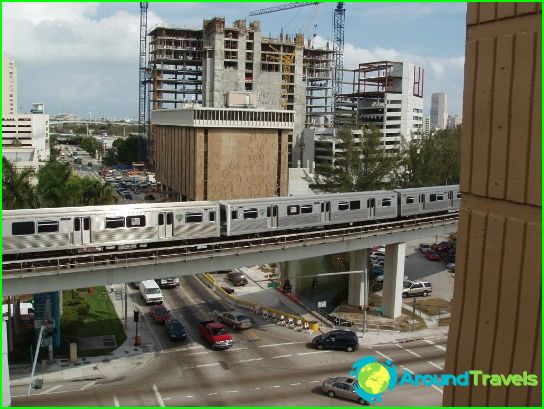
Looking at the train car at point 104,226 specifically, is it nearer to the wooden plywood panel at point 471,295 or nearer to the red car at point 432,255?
the wooden plywood panel at point 471,295

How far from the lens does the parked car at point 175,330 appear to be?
30.6 meters

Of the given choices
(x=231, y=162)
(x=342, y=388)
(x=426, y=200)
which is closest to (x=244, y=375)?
(x=342, y=388)

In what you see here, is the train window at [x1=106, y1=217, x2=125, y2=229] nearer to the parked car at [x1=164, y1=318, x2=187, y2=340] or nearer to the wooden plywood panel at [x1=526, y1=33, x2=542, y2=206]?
the parked car at [x1=164, y1=318, x2=187, y2=340]

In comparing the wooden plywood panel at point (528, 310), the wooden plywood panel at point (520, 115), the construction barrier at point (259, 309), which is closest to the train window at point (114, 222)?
the construction barrier at point (259, 309)

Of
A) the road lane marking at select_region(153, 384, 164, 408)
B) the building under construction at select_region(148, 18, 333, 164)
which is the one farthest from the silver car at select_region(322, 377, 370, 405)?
the building under construction at select_region(148, 18, 333, 164)

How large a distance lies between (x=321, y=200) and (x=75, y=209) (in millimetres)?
14127

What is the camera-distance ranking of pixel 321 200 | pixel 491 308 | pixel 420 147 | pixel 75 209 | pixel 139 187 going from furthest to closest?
pixel 139 187 → pixel 420 147 → pixel 321 200 → pixel 75 209 → pixel 491 308

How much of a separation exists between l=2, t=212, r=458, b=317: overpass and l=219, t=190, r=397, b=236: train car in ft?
2.74

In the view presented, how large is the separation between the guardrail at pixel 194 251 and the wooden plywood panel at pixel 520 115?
65.3ft

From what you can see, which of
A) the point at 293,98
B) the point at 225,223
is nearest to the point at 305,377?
the point at 225,223

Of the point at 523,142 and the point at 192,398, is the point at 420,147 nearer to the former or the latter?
the point at 192,398

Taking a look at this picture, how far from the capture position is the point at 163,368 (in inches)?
1056

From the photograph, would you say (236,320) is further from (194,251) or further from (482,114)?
(482,114)

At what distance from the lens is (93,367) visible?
2678 cm
